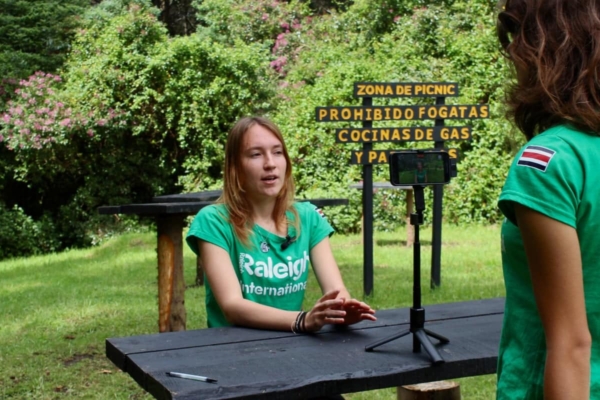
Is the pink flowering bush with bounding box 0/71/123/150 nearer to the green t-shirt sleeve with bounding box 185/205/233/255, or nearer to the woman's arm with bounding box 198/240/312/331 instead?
the green t-shirt sleeve with bounding box 185/205/233/255

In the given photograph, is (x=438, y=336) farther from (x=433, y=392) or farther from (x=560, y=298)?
(x=560, y=298)

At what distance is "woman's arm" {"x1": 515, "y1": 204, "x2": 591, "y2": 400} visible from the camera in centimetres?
126

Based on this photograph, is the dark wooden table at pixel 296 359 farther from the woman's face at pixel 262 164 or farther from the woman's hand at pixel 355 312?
the woman's face at pixel 262 164

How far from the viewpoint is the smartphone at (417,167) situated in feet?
7.63

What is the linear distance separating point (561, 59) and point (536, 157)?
159mm

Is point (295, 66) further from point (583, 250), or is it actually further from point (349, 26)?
point (583, 250)

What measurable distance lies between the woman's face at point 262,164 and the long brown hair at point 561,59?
1.74 metres

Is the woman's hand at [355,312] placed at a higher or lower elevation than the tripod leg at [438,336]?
higher

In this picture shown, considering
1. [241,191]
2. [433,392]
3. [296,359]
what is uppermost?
[241,191]

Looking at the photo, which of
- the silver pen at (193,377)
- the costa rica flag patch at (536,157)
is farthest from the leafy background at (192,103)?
the costa rica flag patch at (536,157)

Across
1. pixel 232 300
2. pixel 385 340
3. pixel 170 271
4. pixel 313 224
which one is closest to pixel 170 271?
pixel 170 271

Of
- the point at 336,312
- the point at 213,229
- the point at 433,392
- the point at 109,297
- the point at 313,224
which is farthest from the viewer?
the point at 109,297

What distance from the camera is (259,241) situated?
293cm

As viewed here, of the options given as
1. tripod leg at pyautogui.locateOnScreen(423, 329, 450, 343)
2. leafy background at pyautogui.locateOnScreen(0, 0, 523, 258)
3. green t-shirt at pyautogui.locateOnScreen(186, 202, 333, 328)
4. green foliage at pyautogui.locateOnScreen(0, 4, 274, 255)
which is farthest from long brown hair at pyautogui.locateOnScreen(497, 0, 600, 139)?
green foliage at pyautogui.locateOnScreen(0, 4, 274, 255)
